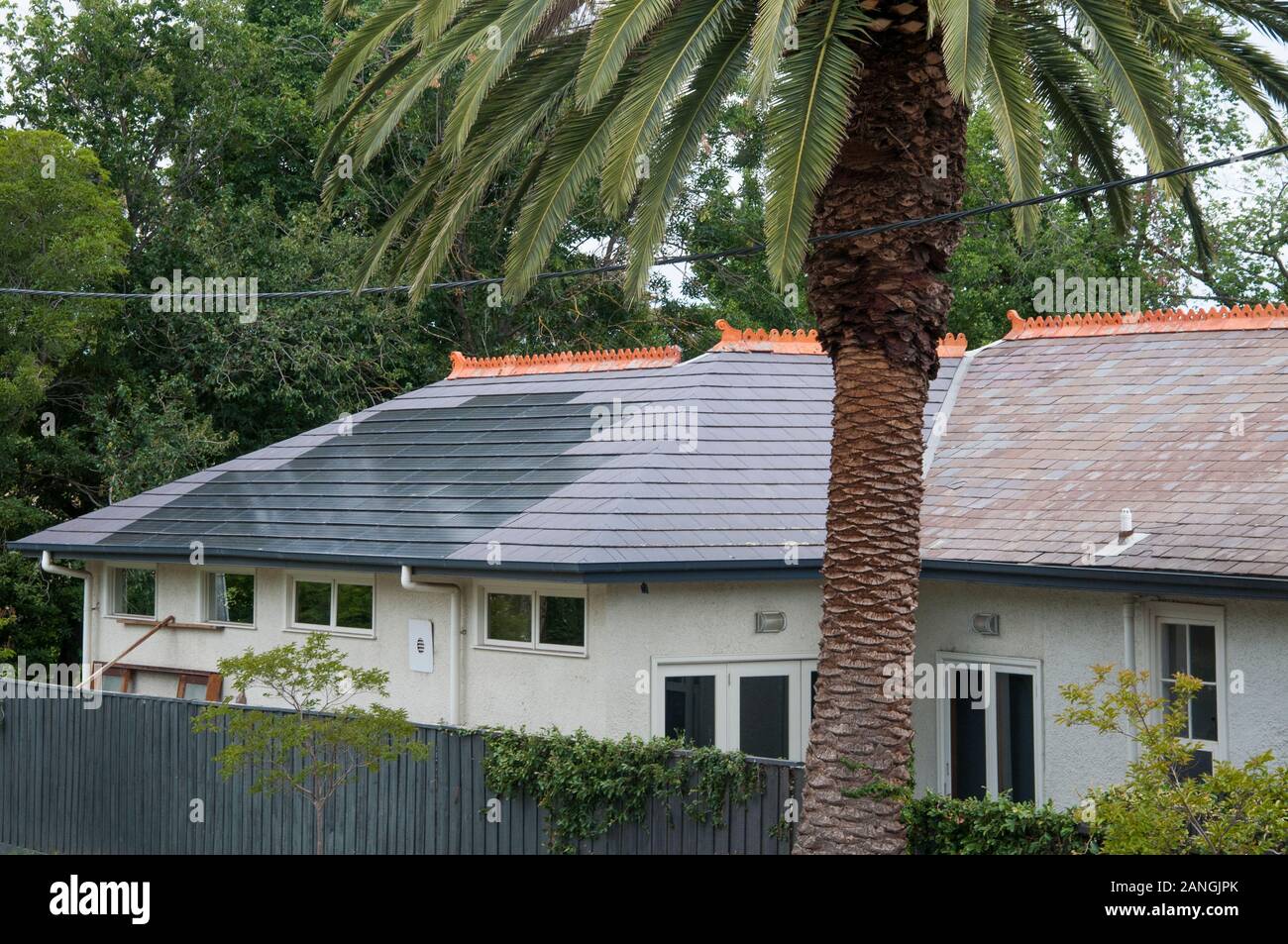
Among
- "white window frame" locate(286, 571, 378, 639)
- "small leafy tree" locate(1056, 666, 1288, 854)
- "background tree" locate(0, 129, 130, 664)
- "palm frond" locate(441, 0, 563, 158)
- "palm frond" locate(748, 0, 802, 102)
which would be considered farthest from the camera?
"background tree" locate(0, 129, 130, 664)

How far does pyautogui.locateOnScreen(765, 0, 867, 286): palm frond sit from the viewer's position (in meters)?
9.80

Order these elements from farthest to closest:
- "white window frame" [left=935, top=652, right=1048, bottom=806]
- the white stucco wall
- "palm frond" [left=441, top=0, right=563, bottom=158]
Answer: "white window frame" [left=935, top=652, right=1048, bottom=806]
the white stucco wall
"palm frond" [left=441, top=0, right=563, bottom=158]

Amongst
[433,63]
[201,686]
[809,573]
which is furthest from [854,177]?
[201,686]

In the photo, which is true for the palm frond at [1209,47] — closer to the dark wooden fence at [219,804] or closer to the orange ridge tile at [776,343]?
the dark wooden fence at [219,804]

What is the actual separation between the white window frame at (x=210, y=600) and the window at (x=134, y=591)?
0.86 m

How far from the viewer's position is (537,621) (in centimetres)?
1515

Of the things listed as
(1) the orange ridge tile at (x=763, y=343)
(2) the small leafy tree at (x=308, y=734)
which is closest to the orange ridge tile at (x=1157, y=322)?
(1) the orange ridge tile at (x=763, y=343)

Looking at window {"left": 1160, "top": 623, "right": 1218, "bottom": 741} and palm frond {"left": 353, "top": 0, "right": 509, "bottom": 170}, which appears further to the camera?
window {"left": 1160, "top": 623, "right": 1218, "bottom": 741}

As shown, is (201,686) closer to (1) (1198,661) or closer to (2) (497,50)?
(2) (497,50)

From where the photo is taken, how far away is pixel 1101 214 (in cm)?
3269

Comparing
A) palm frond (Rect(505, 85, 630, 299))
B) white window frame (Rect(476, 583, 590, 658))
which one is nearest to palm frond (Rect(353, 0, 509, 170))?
palm frond (Rect(505, 85, 630, 299))

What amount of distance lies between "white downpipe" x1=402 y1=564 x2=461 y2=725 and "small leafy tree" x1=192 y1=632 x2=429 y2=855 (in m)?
1.69

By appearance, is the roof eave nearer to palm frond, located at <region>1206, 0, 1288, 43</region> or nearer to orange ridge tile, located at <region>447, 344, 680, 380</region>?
palm frond, located at <region>1206, 0, 1288, 43</region>
